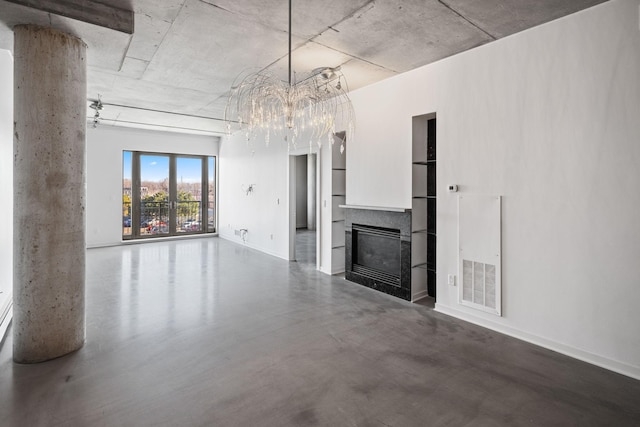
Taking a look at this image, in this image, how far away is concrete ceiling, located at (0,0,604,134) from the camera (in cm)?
274

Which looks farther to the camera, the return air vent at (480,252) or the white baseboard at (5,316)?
the return air vent at (480,252)

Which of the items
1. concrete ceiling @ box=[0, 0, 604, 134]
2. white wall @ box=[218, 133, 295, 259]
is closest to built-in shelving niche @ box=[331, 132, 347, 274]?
concrete ceiling @ box=[0, 0, 604, 134]

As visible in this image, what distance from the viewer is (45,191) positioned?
8.97 ft

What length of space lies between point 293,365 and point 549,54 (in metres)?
3.51

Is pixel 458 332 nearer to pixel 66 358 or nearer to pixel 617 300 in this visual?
pixel 617 300

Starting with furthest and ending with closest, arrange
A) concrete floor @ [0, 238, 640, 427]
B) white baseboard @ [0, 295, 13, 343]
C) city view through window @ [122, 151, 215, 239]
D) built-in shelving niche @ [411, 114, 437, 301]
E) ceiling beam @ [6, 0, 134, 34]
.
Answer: city view through window @ [122, 151, 215, 239], built-in shelving niche @ [411, 114, 437, 301], white baseboard @ [0, 295, 13, 343], ceiling beam @ [6, 0, 134, 34], concrete floor @ [0, 238, 640, 427]

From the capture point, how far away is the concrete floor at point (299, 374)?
211cm

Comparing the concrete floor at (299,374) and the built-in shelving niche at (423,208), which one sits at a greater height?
the built-in shelving niche at (423,208)

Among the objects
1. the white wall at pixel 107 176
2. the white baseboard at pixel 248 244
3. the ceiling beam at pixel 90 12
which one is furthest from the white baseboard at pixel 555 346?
the white wall at pixel 107 176

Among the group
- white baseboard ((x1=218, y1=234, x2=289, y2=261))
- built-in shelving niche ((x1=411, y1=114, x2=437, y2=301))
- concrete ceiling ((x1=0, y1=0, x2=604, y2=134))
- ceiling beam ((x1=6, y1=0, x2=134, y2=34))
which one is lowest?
white baseboard ((x1=218, y1=234, x2=289, y2=261))

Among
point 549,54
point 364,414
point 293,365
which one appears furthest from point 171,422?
point 549,54

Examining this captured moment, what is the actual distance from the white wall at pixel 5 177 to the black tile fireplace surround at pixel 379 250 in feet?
13.5

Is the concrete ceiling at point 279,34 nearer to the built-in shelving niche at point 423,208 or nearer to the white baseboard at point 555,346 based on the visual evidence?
the built-in shelving niche at point 423,208

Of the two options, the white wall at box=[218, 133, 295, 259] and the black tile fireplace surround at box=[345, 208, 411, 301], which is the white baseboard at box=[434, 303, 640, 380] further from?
the white wall at box=[218, 133, 295, 259]
